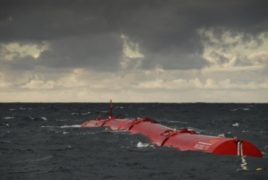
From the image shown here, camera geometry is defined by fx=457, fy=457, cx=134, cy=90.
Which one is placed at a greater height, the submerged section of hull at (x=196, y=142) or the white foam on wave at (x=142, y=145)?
the submerged section of hull at (x=196, y=142)

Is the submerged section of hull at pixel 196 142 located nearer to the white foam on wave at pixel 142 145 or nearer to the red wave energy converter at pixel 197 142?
the red wave energy converter at pixel 197 142

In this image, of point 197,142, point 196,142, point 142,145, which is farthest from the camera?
point 142,145

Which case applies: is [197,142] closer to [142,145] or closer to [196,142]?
[196,142]

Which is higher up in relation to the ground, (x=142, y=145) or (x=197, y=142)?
(x=197, y=142)

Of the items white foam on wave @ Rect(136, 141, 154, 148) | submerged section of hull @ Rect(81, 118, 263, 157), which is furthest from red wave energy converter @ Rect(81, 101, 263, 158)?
white foam on wave @ Rect(136, 141, 154, 148)

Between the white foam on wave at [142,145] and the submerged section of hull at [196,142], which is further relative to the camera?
the white foam on wave at [142,145]

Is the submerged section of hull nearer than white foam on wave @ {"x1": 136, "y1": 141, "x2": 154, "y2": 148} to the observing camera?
Yes

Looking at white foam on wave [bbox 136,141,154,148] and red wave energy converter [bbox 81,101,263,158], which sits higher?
red wave energy converter [bbox 81,101,263,158]

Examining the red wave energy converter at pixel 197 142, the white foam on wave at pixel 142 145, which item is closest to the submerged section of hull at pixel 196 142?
the red wave energy converter at pixel 197 142

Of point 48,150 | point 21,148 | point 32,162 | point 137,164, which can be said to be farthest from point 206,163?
point 21,148

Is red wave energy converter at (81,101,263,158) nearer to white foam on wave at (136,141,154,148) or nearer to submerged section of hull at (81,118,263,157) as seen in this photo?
submerged section of hull at (81,118,263,157)

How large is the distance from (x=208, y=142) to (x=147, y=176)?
10514 mm

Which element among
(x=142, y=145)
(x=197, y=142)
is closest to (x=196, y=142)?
(x=197, y=142)

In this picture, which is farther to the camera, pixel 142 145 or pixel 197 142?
pixel 142 145
